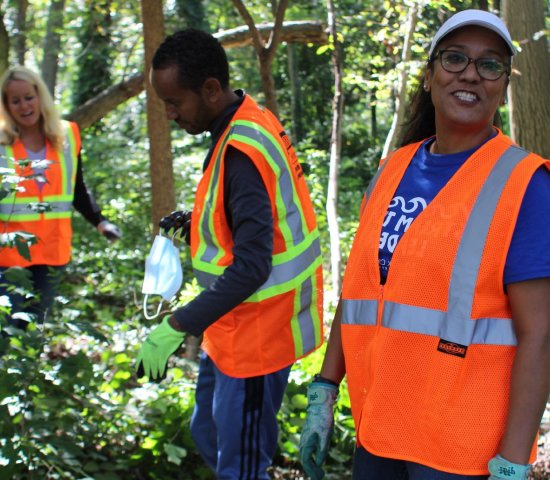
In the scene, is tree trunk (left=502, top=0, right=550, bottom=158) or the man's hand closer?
the man's hand

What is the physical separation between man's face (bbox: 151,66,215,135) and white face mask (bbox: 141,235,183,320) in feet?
1.58

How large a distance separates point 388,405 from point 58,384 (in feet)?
5.55

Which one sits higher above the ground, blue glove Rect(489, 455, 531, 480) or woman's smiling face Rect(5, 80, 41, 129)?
woman's smiling face Rect(5, 80, 41, 129)

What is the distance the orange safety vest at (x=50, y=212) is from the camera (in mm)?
4160

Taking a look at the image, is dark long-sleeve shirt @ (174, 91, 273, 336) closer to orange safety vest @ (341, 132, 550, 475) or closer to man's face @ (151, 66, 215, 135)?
man's face @ (151, 66, 215, 135)

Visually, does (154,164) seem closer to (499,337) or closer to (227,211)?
(227,211)

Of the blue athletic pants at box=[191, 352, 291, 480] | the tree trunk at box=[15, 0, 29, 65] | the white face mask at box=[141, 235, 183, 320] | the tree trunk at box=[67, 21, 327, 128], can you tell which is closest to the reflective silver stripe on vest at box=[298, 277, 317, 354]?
the blue athletic pants at box=[191, 352, 291, 480]

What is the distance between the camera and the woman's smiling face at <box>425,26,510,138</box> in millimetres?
A: 1927

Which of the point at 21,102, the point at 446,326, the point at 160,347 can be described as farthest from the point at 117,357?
the point at 446,326

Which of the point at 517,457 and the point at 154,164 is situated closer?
the point at 517,457

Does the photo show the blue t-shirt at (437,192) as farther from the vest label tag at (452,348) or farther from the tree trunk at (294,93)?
the tree trunk at (294,93)

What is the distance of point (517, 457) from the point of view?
1.73 meters

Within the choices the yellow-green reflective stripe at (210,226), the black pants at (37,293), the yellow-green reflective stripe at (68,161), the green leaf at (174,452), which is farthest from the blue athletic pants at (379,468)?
the yellow-green reflective stripe at (68,161)

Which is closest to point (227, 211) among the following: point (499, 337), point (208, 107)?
point (208, 107)
